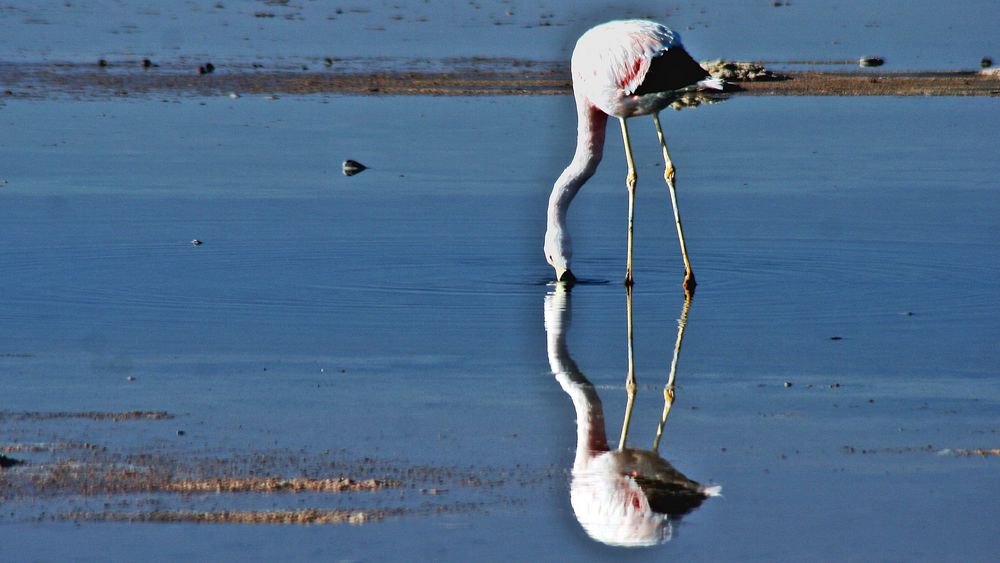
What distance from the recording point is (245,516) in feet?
18.7

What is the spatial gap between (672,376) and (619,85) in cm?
319

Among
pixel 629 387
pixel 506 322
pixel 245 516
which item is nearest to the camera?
pixel 245 516

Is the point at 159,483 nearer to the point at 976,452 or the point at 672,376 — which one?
the point at 672,376

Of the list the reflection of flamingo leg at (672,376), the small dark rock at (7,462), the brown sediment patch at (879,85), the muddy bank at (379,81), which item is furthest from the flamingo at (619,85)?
the brown sediment patch at (879,85)

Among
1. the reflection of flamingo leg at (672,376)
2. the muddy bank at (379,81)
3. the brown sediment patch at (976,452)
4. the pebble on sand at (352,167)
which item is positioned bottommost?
the muddy bank at (379,81)

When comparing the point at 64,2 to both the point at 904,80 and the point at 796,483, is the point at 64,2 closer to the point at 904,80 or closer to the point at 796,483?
the point at 904,80

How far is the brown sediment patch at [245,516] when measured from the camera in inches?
223

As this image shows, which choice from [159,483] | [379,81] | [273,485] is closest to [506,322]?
[273,485]

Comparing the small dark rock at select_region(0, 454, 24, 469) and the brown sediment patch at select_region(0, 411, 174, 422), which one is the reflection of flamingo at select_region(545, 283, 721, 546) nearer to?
the brown sediment patch at select_region(0, 411, 174, 422)

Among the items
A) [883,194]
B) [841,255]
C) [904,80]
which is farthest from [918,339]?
[904,80]

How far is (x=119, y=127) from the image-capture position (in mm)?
18641

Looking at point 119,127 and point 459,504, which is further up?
point 459,504

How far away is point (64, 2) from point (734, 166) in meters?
23.0

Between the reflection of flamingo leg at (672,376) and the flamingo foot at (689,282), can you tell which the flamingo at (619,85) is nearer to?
the flamingo foot at (689,282)
